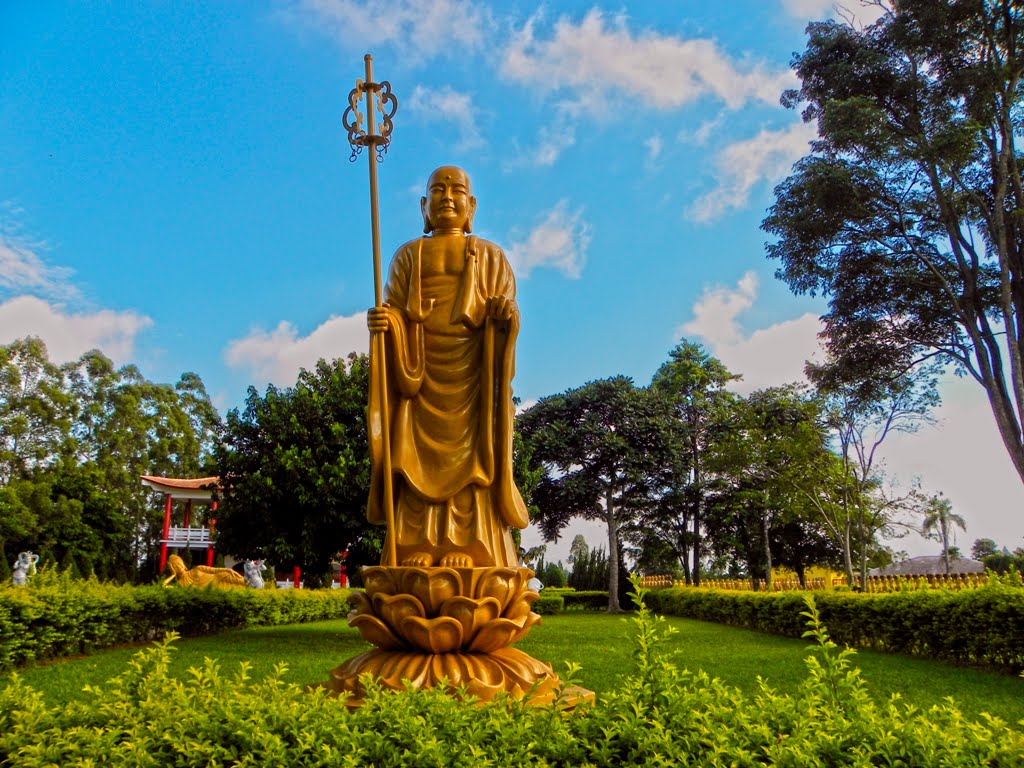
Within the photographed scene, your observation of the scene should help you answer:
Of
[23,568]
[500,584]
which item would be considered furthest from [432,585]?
[23,568]

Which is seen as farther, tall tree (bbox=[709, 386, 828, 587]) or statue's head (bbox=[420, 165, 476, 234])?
tall tree (bbox=[709, 386, 828, 587])

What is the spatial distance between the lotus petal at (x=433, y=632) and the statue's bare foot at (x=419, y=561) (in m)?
0.34

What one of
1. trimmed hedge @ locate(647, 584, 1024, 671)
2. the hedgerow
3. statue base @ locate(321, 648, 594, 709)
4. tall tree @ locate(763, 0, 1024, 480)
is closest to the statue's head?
statue base @ locate(321, 648, 594, 709)

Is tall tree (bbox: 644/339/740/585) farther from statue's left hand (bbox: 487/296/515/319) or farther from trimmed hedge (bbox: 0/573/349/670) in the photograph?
statue's left hand (bbox: 487/296/515/319)

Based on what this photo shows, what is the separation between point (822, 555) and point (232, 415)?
22828mm

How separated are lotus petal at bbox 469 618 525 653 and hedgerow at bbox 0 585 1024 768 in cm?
118

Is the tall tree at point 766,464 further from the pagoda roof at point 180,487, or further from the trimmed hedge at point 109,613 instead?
the pagoda roof at point 180,487

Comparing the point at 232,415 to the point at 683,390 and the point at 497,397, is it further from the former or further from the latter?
the point at 683,390

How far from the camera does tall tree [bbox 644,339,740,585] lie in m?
27.0

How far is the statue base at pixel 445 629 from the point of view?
3.83 m

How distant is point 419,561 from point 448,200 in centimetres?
231

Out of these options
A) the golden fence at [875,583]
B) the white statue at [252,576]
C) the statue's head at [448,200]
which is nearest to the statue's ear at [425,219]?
the statue's head at [448,200]

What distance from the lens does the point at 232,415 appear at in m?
13.7

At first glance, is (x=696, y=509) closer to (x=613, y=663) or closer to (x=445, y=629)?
(x=613, y=663)
